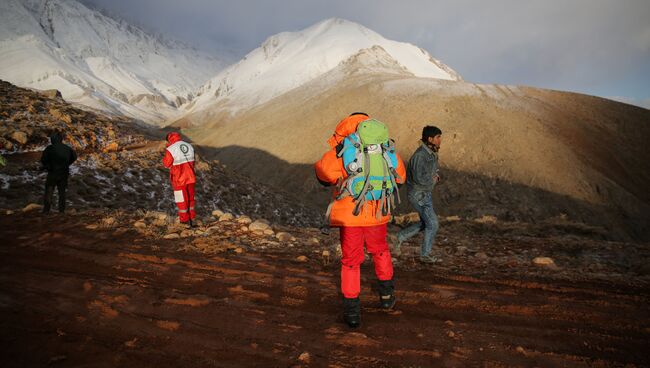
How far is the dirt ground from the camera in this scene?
337 cm

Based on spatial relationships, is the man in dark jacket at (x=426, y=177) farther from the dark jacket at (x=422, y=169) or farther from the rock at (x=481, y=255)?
the rock at (x=481, y=255)

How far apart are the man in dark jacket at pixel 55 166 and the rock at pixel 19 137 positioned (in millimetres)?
6709

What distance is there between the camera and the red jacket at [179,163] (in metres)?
8.67

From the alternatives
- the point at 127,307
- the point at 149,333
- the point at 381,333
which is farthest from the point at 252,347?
the point at 127,307

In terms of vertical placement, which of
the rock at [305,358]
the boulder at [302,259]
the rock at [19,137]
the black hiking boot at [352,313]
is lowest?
the rock at [305,358]

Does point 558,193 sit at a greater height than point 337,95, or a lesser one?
lesser

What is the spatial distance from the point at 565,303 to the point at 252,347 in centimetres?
407

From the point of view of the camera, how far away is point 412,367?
3.24m

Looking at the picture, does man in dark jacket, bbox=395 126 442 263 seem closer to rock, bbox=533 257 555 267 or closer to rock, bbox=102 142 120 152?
rock, bbox=533 257 555 267

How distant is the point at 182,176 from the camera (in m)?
8.74

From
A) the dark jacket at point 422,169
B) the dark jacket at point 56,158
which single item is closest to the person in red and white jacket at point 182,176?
the dark jacket at point 56,158

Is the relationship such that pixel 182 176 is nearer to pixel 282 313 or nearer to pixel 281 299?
pixel 281 299

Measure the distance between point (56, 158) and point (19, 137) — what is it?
719 cm

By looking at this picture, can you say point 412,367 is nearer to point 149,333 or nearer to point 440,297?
point 440,297
